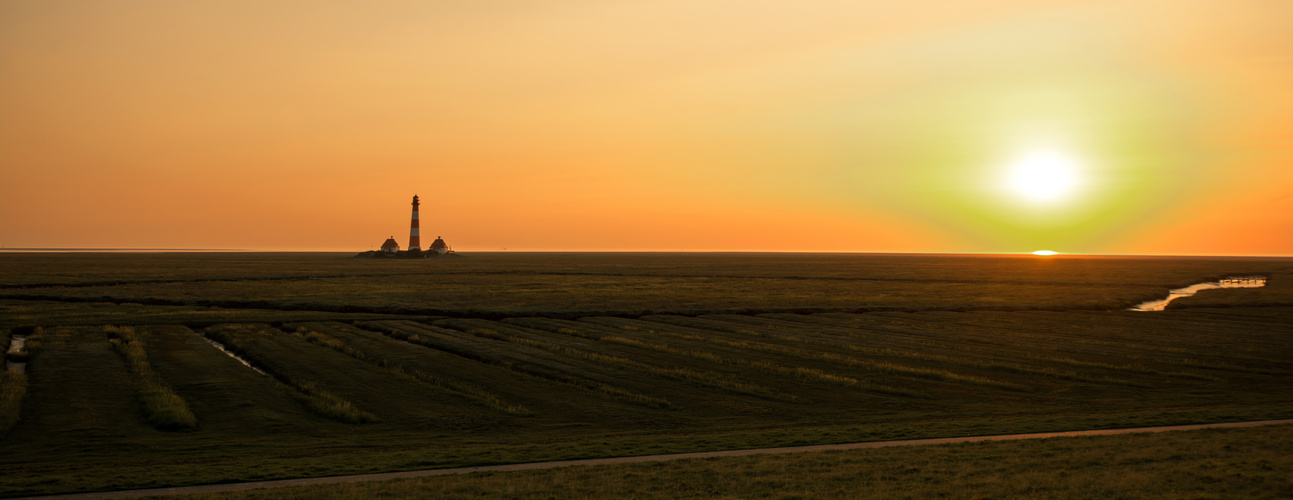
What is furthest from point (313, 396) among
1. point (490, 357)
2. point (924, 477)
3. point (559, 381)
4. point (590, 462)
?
point (924, 477)

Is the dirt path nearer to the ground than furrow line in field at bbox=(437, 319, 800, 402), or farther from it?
farther from it

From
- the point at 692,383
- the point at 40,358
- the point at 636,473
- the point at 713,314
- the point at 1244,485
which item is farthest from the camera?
the point at 713,314

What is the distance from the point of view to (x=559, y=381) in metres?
28.5

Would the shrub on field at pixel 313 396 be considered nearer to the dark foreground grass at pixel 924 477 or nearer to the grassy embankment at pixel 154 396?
the grassy embankment at pixel 154 396

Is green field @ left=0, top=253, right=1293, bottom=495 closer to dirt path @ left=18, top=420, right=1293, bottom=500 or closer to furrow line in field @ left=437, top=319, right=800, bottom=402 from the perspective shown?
furrow line in field @ left=437, top=319, right=800, bottom=402

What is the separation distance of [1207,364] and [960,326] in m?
16.0

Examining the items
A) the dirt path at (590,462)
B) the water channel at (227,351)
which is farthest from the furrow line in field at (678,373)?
the water channel at (227,351)

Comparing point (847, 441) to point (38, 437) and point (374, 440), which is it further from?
point (38, 437)

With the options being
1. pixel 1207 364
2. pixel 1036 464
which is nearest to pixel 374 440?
pixel 1036 464

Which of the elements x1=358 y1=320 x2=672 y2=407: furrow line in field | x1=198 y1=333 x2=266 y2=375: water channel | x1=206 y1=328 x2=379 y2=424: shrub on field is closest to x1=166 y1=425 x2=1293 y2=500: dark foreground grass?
x1=206 y1=328 x2=379 y2=424: shrub on field

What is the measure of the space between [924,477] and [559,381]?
16.0 meters

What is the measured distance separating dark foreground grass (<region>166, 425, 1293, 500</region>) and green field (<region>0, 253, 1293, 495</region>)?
2066mm

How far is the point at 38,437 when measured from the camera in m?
19.3

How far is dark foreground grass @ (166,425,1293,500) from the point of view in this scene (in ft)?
45.2
